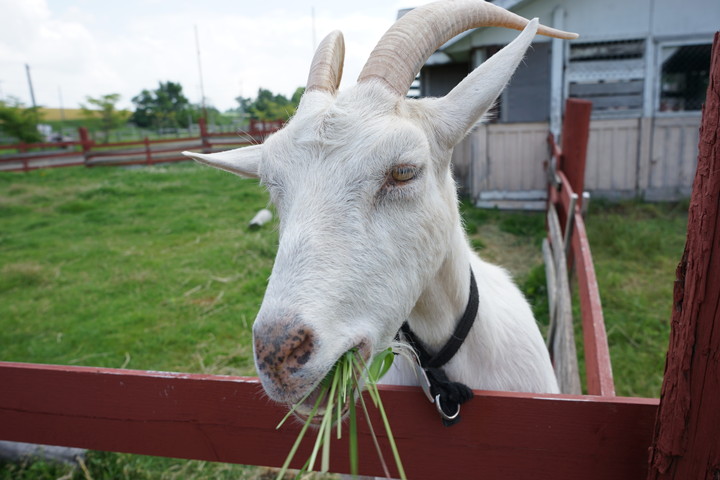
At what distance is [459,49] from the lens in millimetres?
9391

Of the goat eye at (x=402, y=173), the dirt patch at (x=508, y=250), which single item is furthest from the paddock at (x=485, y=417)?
the dirt patch at (x=508, y=250)

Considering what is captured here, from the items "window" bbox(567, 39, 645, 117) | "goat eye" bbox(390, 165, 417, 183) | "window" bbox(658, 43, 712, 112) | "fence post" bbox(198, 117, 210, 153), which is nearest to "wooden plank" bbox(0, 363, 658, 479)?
"goat eye" bbox(390, 165, 417, 183)

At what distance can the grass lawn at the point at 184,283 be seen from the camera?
436 centimetres

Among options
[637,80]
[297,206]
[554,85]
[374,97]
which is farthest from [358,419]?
[637,80]

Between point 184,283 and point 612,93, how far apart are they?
326 inches

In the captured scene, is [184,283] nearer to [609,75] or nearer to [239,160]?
[239,160]

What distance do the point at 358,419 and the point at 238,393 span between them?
13.7 inches

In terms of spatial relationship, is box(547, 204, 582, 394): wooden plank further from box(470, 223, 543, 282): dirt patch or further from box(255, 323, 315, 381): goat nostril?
box(255, 323, 315, 381): goat nostril

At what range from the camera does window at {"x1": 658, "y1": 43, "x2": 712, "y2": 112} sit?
8.82 m

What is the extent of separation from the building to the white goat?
756 cm

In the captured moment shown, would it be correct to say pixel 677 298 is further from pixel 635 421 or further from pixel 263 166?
pixel 263 166

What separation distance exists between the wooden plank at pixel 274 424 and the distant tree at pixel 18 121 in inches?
1243

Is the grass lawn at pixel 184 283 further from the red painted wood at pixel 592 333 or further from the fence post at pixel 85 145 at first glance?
the fence post at pixel 85 145

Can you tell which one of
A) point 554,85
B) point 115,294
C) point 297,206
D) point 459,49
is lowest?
point 115,294
